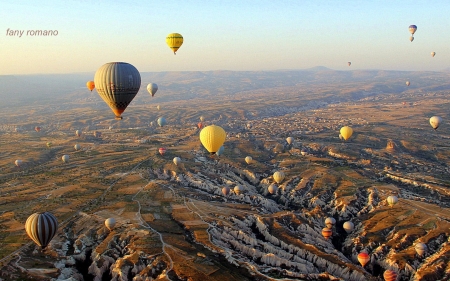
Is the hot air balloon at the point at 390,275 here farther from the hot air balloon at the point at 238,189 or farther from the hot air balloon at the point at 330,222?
the hot air balloon at the point at 238,189

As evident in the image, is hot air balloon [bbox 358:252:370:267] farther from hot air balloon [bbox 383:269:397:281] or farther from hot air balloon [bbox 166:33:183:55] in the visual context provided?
hot air balloon [bbox 166:33:183:55]

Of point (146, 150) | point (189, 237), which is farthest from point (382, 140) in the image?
point (189, 237)

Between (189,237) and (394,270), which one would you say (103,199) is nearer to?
(189,237)

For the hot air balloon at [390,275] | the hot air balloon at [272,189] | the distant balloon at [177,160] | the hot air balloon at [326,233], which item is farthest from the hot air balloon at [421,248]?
the distant balloon at [177,160]

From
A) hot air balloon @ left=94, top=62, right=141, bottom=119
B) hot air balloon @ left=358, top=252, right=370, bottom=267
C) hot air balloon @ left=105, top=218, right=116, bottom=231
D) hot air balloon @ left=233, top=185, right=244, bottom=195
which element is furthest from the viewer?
hot air balloon @ left=233, top=185, right=244, bottom=195

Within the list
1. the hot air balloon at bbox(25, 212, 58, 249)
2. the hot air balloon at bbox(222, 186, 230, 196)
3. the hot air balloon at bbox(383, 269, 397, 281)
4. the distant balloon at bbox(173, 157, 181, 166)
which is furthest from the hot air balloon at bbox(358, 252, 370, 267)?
Result: the distant balloon at bbox(173, 157, 181, 166)

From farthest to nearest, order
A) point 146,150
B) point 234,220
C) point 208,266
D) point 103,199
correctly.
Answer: point 146,150 < point 103,199 < point 234,220 < point 208,266
